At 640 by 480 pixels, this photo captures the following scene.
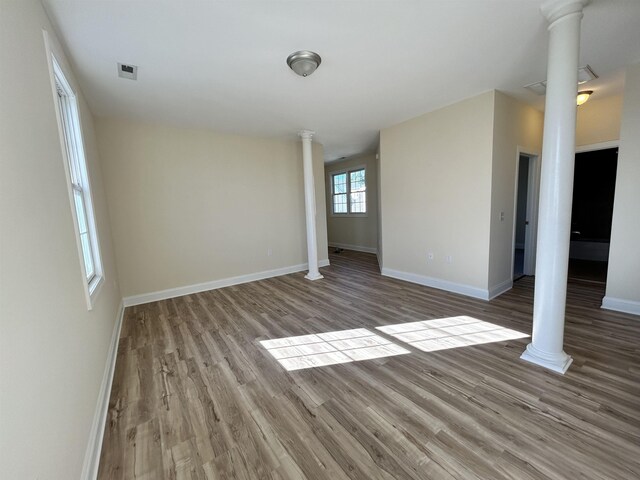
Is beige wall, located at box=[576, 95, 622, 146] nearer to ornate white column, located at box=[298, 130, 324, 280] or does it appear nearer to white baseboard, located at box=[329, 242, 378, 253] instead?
ornate white column, located at box=[298, 130, 324, 280]

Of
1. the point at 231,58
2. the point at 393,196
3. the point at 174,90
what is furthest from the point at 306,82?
the point at 393,196

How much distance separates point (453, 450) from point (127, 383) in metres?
2.35

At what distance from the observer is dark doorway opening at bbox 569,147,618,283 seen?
4.86m

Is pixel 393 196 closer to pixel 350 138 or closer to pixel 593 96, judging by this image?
pixel 350 138

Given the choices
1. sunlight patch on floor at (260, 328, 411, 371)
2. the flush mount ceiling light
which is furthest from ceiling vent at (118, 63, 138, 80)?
sunlight patch on floor at (260, 328, 411, 371)

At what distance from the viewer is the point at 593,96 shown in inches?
141

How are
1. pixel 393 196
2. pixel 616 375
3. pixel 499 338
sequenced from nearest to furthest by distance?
pixel 616 375 → pixel 499 338 → pixel 393 196

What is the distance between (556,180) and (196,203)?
14.6ft

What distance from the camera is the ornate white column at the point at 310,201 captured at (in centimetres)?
461

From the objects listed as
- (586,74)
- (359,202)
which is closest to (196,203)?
(359,202)

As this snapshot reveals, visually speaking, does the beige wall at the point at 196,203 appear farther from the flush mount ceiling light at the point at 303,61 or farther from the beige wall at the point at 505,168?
the beige wall at the point at 505,168

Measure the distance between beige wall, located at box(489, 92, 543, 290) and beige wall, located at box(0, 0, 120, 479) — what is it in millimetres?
4093

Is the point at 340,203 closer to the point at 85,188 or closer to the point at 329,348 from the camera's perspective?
the point at 329,348

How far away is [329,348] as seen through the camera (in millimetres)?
2473
